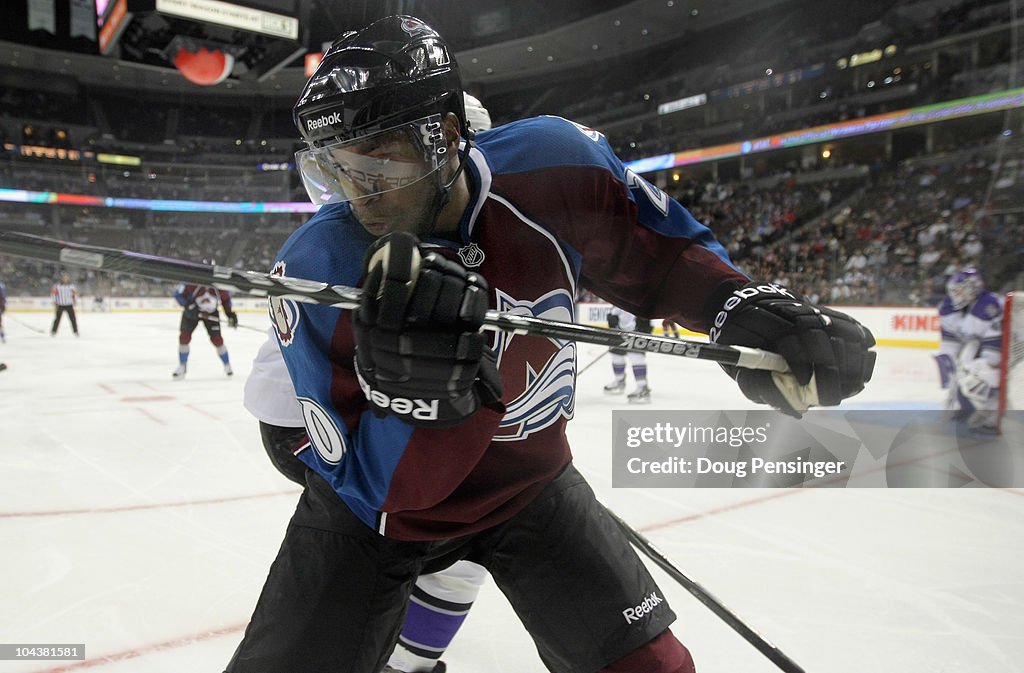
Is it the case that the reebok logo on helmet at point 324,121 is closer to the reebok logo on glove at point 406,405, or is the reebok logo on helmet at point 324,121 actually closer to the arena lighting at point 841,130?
the reebok logo on glove at point 406,405

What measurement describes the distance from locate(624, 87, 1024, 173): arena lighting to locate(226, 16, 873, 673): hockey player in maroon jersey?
8679 millimetres

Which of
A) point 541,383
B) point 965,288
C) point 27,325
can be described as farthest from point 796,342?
point 27,325

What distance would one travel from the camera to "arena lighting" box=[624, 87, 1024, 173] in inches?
452

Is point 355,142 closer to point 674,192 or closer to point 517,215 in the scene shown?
point 517,215

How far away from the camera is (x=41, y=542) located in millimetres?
2316

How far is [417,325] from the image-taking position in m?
0.72

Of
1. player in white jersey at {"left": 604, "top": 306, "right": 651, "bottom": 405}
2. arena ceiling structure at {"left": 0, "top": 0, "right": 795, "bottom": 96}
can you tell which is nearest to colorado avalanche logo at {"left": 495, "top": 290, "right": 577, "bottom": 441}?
arena ceiling structure at {"left": 0, "top": 0, "right": 795, "bottom": 96}

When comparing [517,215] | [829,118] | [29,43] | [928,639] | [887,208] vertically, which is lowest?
[928,639]

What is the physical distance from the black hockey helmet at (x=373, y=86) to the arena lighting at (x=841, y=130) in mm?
8748

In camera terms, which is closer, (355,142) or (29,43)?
(355,142)

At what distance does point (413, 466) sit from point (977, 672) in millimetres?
1474

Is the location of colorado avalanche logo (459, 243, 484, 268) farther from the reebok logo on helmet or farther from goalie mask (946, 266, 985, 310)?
goalie mask (946, 266, 985, 310)

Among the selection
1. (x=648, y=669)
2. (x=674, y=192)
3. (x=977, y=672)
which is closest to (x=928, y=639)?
(x=977, y=672)

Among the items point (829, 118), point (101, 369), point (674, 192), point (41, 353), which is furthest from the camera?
point (674, 192)
